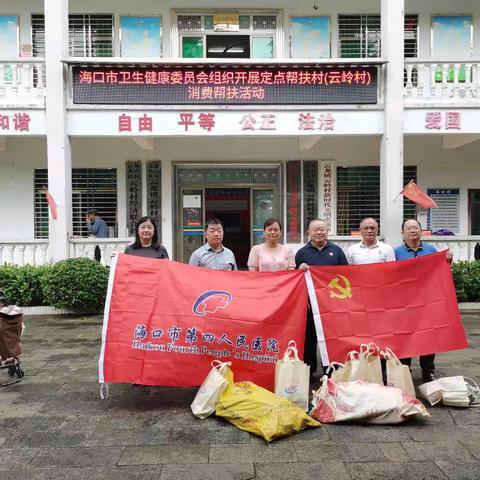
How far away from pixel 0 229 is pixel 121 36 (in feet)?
17.1

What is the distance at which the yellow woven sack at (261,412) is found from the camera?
3428 mm

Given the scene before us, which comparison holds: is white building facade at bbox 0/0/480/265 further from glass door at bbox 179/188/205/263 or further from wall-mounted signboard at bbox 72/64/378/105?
wall-mounted signboard at bbox 72/64/378/105

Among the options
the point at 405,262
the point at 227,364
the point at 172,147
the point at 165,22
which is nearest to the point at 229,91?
the point at 172,147

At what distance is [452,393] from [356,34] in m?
9.32

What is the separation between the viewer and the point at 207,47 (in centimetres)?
1094

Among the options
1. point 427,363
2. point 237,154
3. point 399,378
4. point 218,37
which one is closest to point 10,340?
point 399,378

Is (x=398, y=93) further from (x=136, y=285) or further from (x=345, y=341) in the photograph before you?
(x=136, y=285)

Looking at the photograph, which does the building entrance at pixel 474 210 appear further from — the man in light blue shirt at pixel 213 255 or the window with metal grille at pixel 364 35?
the man in light blue shirt at pixel 213 255

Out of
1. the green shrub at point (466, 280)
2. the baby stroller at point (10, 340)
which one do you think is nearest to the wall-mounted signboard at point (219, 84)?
the green shrub at point (466, 280)

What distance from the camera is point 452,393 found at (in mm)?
3988

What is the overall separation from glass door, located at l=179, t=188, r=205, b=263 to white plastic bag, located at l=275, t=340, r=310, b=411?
7727mm

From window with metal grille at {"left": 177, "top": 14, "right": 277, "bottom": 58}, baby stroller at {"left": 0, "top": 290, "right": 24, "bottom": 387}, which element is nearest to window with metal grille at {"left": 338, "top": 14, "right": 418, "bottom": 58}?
window with metal grille at {"left": 177, "top": 14, "right": 277, "bottom": 58}

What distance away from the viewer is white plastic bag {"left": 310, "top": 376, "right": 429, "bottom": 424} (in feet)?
11.8

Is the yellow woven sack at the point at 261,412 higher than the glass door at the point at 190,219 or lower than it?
lower
